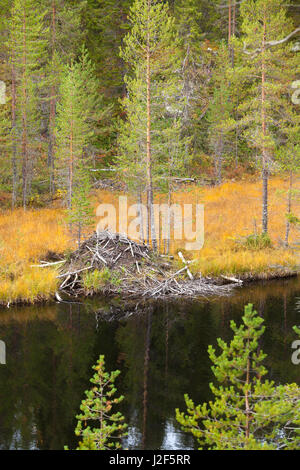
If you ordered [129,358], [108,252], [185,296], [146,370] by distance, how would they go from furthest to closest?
[108,252]
[185,296]
[129,358]
[146,370]

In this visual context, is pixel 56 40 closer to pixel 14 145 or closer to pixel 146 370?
pixel 14 145

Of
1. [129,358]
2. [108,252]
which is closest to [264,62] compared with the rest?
[108,252]

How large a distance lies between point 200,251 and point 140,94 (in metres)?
7.67

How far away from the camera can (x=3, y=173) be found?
27125 millimetres

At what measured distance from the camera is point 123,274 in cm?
1773

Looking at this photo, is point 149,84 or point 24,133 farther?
point 24,133

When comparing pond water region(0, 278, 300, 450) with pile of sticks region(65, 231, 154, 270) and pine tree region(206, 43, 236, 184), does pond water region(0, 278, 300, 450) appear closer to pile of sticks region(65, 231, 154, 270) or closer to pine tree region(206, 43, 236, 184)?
pile of sticks region(65, 231, 154, 270)

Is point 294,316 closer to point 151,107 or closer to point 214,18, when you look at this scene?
point 151,107

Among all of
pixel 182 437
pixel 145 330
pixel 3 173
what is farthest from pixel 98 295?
pixel 3 173

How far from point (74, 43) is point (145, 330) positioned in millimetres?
26767

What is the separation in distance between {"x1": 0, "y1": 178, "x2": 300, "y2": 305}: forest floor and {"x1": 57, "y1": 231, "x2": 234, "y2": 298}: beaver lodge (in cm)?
56

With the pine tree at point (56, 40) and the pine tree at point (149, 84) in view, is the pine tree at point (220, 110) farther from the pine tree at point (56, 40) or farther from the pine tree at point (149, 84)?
the pine tree at point (56, 40)

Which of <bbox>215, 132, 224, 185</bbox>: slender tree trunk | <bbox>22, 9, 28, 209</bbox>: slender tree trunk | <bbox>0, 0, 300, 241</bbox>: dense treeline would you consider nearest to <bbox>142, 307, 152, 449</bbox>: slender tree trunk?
<bbox>0, 0, 300, 241</bbox>: dense treeline

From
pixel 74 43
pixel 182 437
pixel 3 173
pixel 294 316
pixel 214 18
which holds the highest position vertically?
pixel 214 18
